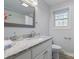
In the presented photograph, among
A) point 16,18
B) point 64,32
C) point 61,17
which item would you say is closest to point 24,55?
point 16,18

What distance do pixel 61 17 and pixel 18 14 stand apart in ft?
6.81

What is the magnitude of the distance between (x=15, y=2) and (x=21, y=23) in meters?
0.47

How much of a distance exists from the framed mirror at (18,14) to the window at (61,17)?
1377 mm

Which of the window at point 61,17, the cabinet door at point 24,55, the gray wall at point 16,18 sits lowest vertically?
the cabinet door at point 24,55

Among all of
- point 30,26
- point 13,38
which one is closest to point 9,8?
point 13,38

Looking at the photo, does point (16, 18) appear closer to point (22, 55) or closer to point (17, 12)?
point (17, 12)

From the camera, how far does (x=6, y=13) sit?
145 cm

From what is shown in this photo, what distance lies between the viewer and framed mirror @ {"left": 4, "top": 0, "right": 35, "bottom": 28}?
4.87 feet

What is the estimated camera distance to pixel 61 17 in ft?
11.0

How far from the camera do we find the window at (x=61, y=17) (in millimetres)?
3165

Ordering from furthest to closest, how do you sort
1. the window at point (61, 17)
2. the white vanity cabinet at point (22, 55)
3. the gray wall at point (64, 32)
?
the window at point (61, 17)
the gray wall at point (64, 32)
the white vanity cabinet at point (22, 55)

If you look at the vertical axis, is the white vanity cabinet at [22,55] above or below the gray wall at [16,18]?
below

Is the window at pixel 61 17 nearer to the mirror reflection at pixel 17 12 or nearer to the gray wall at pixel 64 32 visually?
the gray wall at pixel 64 32

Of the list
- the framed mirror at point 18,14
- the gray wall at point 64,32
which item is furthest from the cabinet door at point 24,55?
the gray wall at point 64,32
